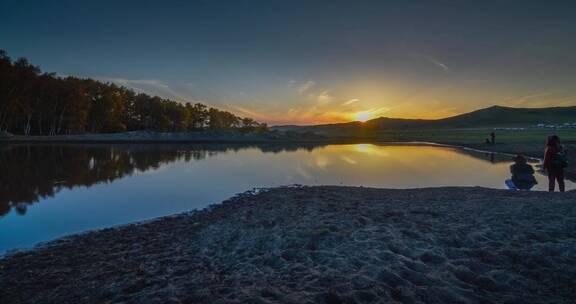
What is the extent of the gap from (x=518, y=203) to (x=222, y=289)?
10.1 meters

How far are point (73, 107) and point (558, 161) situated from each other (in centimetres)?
8943

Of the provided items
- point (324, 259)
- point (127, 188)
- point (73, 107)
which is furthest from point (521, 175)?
point (73, 107)

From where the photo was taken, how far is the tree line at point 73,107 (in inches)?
2726

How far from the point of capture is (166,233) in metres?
9.42

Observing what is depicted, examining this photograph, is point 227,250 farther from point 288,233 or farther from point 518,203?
point 518,203

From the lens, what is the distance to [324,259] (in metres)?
6.33

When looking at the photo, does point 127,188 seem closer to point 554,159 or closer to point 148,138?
point 554,159

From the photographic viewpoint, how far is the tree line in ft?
227

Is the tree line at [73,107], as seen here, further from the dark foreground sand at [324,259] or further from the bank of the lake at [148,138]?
the dark foreground sand at [324,259]

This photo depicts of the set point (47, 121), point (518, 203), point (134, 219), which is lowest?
point (134, 219)

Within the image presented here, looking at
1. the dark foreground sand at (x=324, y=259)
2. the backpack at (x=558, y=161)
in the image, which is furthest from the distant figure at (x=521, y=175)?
the dark foreground sand at (x=324, y=259)

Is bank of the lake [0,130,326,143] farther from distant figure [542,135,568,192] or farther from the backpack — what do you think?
the backpack

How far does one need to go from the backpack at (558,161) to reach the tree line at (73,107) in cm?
8614

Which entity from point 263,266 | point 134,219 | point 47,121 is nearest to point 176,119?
point 47,121
